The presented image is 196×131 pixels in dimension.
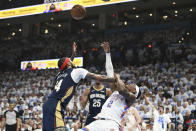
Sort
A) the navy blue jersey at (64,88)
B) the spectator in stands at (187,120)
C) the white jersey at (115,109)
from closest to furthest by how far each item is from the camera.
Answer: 1. the white jersey at (115,109)
2. the navy blue jersey at (64,88)
3. the spectator in stands at (187,120)

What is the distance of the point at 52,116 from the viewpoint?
13.9ft

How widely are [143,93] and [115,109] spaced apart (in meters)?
9.42

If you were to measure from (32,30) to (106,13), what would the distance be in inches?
303

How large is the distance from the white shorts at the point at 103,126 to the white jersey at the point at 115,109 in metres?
0.07

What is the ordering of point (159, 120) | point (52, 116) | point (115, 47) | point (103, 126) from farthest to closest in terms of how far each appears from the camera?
point (115, 47)
point (159, 120)
point (52, 116)
point (103, 126)

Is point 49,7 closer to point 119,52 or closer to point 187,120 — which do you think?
point 119,52

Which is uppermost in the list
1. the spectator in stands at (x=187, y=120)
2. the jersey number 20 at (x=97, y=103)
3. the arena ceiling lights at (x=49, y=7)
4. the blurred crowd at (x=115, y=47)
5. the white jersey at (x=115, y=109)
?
the arena ceiling lights at (x=49, y=7)

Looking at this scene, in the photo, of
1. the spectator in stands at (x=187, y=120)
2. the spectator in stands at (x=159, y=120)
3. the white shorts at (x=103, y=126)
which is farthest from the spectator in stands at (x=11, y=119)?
the white shorts at (x=103, y=126)

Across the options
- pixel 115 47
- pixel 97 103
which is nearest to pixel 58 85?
pixel 97 103

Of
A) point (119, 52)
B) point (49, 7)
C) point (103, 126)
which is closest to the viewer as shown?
→ point (103, 126)

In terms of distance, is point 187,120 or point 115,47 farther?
point 115,47

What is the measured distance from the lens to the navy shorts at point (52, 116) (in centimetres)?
420

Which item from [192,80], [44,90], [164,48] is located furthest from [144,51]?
[44,90]

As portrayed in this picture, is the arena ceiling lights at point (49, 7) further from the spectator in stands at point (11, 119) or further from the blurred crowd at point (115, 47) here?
the spectator in stands at point (11, 119)
